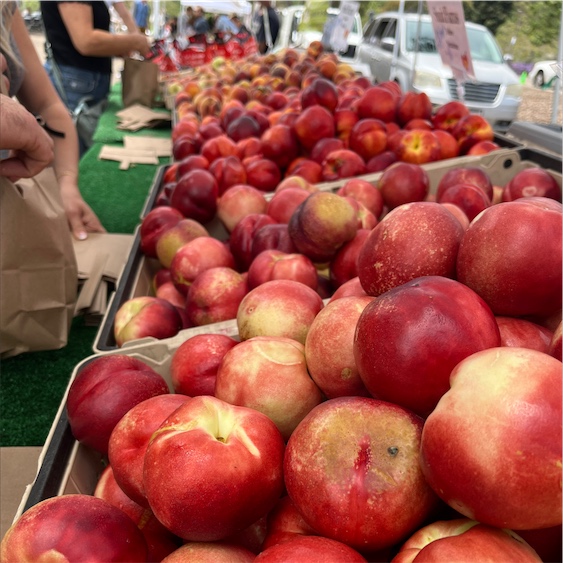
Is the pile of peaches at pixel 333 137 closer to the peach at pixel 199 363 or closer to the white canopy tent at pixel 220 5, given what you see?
the peach at pixel 199 363

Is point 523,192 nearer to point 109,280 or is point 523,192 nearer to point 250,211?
point 250,211

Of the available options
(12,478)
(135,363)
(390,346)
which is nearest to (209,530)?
(390,346)

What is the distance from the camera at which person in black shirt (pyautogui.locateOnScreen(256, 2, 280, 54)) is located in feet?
39.7

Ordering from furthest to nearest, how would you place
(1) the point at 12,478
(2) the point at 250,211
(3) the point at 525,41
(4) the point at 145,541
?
1. (3) the point at 525,41
2. (2) the point at 250,211
3. (1) the point at 12,478
4. (4) the point at 145,541

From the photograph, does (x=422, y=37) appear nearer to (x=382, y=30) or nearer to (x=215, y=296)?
(x=382, y=30)

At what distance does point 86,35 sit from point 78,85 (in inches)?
20.2

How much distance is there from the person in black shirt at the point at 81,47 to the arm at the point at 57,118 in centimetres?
133

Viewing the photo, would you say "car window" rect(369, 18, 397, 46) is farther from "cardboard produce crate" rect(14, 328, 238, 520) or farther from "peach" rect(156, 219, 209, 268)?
"cardboard produce crate" rect(14, 328, 238, 520)

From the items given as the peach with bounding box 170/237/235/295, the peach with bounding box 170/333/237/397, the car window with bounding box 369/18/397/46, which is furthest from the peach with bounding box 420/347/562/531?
the car window with bounding box 369/18/397/46

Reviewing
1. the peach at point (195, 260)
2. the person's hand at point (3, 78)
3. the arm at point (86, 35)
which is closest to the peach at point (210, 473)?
the peach at point (195, 260)

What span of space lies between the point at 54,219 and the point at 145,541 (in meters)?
1.41

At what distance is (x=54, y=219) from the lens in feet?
6.31

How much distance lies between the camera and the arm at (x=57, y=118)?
2.30 m

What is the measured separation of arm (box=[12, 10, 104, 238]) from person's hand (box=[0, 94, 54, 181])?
30.2 inches
